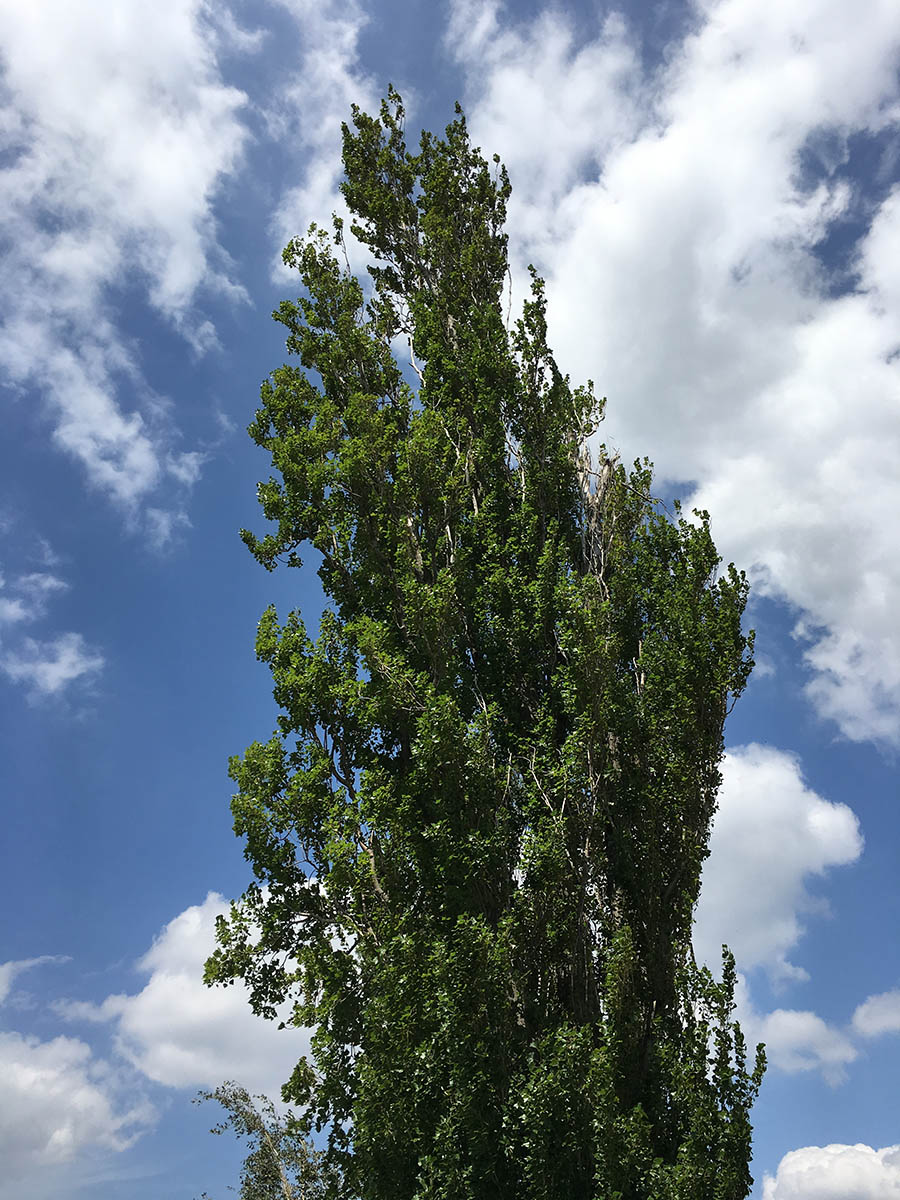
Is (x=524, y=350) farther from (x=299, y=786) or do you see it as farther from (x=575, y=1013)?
(x=575, y=1013)

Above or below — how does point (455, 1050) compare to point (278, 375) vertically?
below

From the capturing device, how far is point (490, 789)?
882 centimetres

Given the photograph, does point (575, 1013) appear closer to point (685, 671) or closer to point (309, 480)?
point (685, 671)

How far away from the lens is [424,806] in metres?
9.26

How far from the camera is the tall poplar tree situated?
7.27 metres

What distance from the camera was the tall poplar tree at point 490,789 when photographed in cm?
727

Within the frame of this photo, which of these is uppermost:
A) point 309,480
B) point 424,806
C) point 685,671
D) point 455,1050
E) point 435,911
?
point 309,480

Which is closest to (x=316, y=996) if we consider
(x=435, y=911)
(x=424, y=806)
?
(x=435, y=911)

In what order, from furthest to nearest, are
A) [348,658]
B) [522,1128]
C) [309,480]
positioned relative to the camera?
[309,480] → [348,658] → [522,1128]

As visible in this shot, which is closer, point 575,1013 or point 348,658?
point 575,1013

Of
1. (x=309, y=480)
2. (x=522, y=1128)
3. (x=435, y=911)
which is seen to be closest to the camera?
(x=522, y=1128)

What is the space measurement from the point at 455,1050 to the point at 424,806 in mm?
2533

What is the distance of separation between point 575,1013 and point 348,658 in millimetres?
4557

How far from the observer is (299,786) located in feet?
32.3
